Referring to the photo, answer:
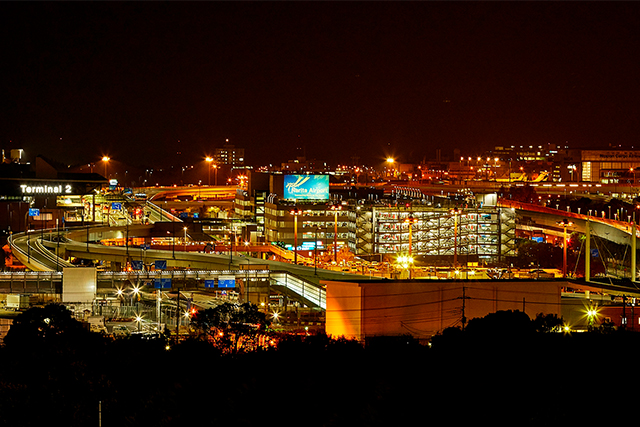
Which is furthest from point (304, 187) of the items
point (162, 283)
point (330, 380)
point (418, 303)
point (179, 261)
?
point (330, 380)

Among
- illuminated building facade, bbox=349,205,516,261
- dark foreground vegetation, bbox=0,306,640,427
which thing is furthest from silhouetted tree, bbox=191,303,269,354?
illuminated building facade, bbox=349,205,516,261

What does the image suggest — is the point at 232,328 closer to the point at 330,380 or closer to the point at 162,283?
the point at 330,380

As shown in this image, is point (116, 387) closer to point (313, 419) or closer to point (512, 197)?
point (313, 419)

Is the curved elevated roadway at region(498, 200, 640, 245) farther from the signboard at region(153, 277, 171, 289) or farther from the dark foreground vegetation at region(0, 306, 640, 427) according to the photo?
the dark foreground vegetation at region(0, 306, 640, 427)

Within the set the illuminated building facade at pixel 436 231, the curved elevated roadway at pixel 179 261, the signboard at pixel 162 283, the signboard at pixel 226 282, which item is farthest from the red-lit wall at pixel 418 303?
the illuminated building facade at pixel 436 231

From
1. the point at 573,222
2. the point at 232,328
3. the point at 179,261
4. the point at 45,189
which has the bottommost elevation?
the point at 179,261

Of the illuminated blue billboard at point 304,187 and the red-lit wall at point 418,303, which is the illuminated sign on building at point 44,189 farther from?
the red-lit wall at point 418,303
